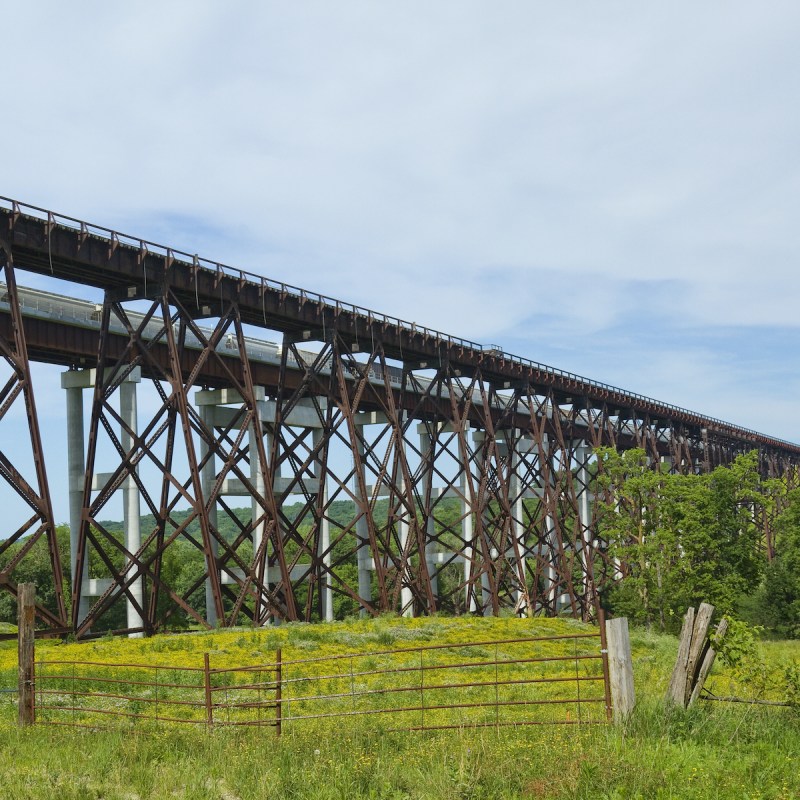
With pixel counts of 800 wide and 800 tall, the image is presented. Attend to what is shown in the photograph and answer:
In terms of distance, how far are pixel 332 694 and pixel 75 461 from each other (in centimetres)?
1374

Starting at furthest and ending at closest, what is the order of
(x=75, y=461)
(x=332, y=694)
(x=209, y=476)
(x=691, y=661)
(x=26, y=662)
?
1. (x=209, y=476)
2. (x=75, y=461)
3. (x=332, y=694)
4. (x=26, y=662)
5. (x=691, y=661)

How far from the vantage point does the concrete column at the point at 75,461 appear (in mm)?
22728

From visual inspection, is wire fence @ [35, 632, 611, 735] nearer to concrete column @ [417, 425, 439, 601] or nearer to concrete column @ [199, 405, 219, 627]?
concrete column @ [199, 405, 219, 627]

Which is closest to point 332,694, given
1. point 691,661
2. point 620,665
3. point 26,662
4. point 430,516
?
point 26,662

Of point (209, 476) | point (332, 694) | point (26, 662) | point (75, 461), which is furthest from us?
point (209, 476)

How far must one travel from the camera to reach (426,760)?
8.66 metres

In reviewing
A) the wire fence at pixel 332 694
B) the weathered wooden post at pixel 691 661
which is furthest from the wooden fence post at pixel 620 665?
the weathered wooden post at pixel 691 661

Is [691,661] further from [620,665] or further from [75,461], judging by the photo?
[75,461]

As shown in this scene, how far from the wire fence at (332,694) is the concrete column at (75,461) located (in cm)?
627

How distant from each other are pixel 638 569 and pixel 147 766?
2851cm

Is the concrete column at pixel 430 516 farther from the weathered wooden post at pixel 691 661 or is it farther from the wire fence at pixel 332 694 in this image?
the weathered wooden post at pixel 691 661

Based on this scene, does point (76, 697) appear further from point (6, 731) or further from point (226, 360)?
point (226, 360)

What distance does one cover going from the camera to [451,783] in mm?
7938

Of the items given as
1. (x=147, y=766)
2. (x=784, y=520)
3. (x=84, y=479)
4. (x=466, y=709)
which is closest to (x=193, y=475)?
(x=84, y=479)
